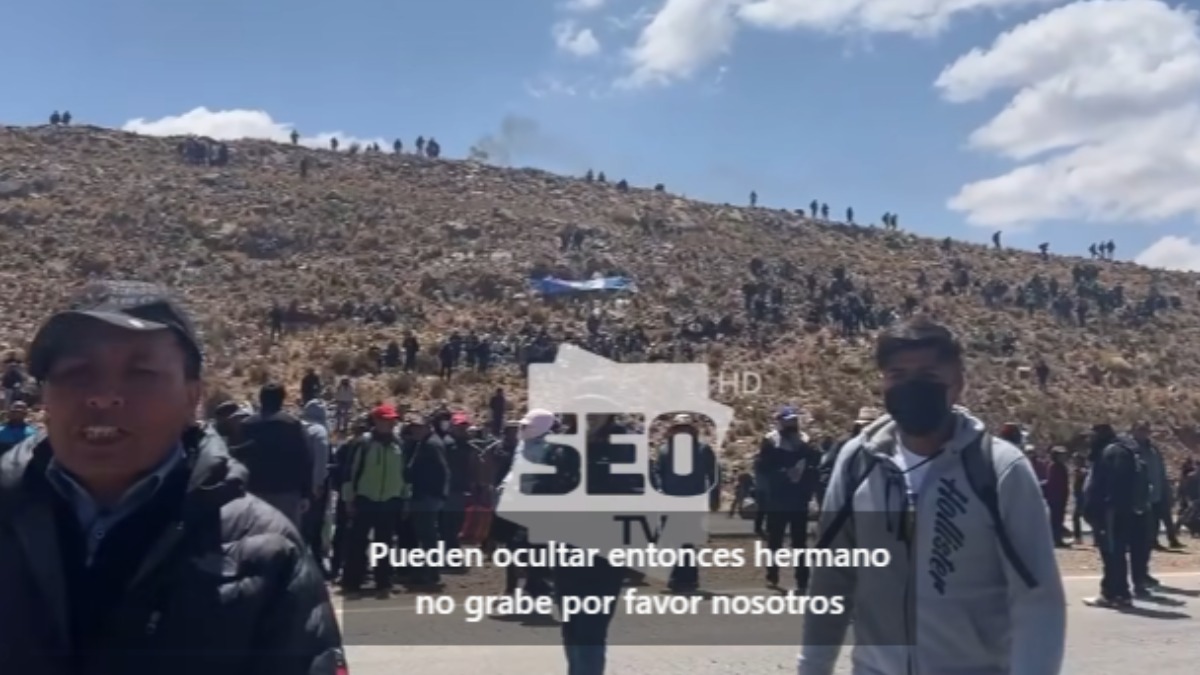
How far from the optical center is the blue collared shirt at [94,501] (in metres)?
2.46

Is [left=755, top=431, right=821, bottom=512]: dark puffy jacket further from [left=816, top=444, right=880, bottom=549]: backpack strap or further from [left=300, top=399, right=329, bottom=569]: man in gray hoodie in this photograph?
[left=816, top=444, right=880, bottom=549]: backpack strap

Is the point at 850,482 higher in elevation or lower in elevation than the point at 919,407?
lower

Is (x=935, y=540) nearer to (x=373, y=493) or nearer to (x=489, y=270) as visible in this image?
(x=373, y=493)

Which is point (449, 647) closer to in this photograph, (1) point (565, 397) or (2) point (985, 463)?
(1) point (565, 397)

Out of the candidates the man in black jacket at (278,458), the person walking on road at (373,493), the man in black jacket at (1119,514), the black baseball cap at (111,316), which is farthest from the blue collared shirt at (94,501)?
the man in black jacket at (1119,514)

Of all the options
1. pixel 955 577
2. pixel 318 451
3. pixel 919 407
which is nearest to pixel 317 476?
pixel 318 451

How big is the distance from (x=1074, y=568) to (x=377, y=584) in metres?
8.03

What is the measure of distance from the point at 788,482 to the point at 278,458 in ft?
17.2

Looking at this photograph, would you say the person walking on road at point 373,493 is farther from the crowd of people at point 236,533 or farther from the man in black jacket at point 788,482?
the crowd of people at point 236,533

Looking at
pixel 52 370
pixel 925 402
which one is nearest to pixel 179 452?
pixel 52 370

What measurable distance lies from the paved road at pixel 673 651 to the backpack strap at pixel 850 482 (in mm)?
5243

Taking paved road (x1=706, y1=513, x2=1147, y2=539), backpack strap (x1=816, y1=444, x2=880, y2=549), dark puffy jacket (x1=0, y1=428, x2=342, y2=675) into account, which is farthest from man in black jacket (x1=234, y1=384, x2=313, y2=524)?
dark puffy jacket (x1=0, y1=428, x2=342, y2=675)

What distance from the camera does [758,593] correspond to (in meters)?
12.7

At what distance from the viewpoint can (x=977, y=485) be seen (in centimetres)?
357
